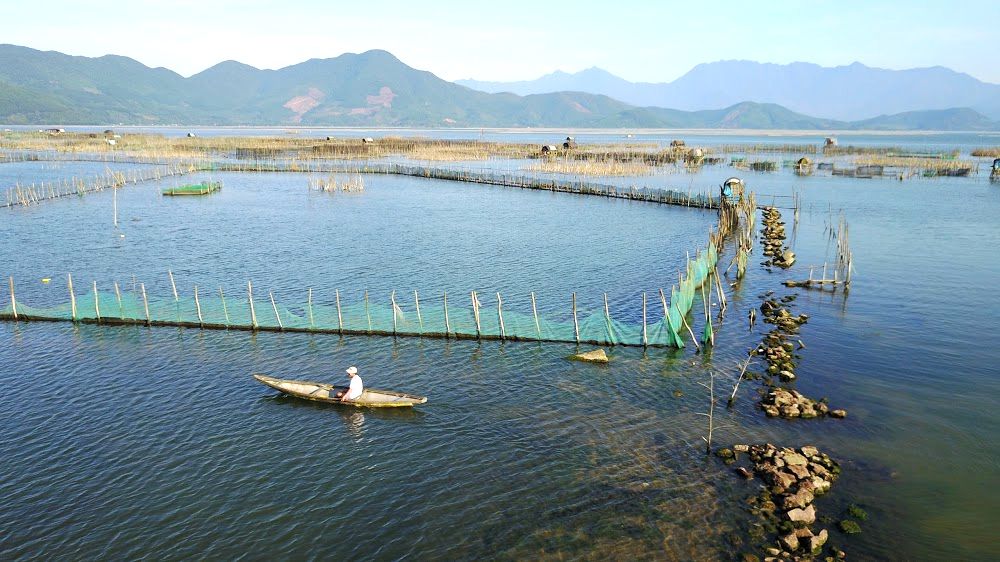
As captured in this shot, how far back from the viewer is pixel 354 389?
22969 mm

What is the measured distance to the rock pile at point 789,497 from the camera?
15658mm

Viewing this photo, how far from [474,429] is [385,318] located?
9889 mm

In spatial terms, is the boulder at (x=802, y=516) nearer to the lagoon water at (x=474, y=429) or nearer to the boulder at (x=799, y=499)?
the boulder at (x=799, y=499)

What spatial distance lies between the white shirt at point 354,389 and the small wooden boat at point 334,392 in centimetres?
18

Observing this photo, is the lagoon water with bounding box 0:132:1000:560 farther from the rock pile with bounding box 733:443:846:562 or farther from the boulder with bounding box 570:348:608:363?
the boulder with bounding box 570:348:608:363

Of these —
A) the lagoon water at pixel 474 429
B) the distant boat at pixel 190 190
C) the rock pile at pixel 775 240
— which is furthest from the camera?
the distant boat at pixel 190 190

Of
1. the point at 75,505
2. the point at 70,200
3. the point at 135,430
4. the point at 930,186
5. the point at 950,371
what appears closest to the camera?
the point at 75,505

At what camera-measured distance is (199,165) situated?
101m

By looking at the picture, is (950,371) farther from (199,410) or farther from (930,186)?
(930,186)

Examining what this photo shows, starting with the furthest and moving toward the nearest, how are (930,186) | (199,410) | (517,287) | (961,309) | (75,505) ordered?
(930,186) < (517,287) < (961,309) < (199,410) < (75,505)

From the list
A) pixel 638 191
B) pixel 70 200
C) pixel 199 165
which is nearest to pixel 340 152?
pixel 199 165

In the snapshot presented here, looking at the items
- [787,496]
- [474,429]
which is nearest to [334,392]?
[474,429]

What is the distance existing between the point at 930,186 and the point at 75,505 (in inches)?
3854

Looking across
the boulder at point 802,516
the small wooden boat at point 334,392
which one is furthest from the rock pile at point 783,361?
the small wooden boat at point 334,392
